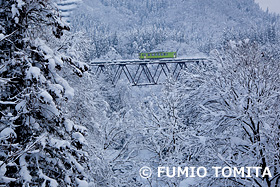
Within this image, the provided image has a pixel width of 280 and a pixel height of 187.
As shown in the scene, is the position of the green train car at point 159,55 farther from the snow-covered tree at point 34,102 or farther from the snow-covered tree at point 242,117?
the snow-covered tree at point 34,102

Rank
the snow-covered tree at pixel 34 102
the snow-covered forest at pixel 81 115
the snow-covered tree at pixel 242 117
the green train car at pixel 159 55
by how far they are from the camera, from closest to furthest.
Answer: the snow-covered tree at pixel 34 102 → the snow-covered forest at pixel 81 115 → the snow-covered tree at pixel 242 117 → the green train car at pixel 159 55

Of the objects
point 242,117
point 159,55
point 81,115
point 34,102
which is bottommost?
point 34,102

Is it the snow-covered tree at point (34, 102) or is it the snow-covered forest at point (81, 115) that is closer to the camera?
the snow-covered tree at point (34, 102)

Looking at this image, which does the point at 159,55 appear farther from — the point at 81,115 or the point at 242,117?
the point at 242,117

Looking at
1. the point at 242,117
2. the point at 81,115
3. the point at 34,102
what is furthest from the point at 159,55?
the point at 34,102

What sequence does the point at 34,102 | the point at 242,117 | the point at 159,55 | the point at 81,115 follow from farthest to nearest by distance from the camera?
the point at 159,55
the point at 81,115
the point at 242,117
the point at 34,102

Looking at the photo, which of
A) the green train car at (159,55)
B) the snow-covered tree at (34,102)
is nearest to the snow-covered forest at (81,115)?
the snow-covered tree at (34,102)

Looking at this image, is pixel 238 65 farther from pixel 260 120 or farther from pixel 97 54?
pixel 97 54

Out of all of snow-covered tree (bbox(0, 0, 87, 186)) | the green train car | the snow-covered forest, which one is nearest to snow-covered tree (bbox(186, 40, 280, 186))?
the snow-covered forest
